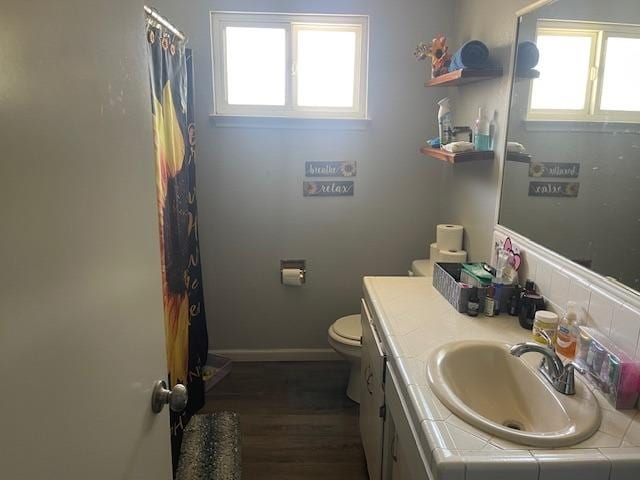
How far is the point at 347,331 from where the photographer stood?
263cm

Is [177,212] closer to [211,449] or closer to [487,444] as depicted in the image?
[211,449]

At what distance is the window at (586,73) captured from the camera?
133cm

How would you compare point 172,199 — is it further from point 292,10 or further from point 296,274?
point 292,10

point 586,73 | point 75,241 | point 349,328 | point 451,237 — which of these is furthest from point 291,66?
point 75,241

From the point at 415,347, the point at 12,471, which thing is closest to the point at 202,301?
the point at 415,347

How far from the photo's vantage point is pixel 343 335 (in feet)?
8.49

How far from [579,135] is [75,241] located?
4.98 ft

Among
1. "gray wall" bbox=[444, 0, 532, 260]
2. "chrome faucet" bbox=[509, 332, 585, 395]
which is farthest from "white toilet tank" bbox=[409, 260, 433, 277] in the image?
"chrome faucet" bbox=[509, 332, 585, 395]

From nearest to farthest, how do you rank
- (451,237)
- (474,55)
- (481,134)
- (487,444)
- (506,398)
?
(487,444) → (506,398) → (474,55) → (481,134) → (451,237)

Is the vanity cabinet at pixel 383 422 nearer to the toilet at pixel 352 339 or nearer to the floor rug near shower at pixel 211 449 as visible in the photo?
the toilet at pixel 352 339

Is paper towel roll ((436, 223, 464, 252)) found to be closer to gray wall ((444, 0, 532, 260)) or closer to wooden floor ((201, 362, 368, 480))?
gray wall ((444, 0, 532, 260))

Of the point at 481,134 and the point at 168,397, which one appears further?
the point at 481,134

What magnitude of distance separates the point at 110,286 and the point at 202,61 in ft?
7.35

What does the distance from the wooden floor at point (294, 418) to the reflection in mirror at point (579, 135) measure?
1322 millimetres
